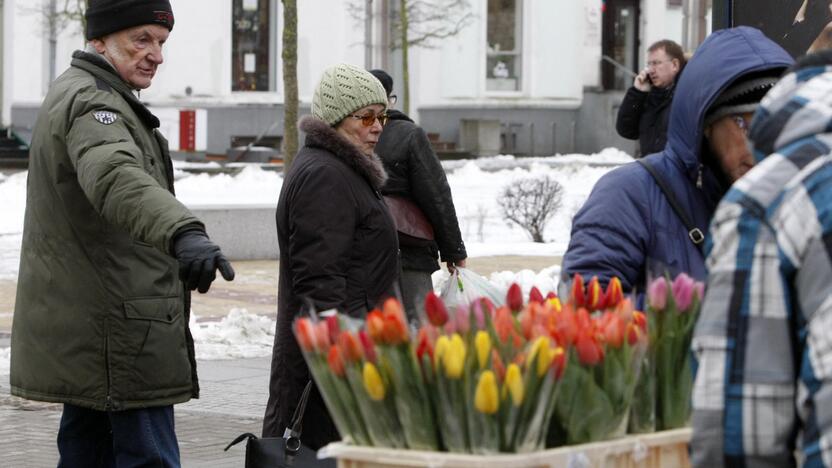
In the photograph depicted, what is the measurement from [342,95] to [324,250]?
704mm

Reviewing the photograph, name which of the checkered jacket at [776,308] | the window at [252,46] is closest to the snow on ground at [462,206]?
the checkered jacket at [776,308]

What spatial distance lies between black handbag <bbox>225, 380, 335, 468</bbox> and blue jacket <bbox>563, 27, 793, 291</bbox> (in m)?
1.77

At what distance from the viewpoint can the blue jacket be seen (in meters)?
3.74

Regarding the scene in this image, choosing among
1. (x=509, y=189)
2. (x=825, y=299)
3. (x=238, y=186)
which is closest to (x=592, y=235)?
(x=825, y=299)

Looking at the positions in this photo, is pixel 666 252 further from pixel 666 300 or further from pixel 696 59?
pixel 666 300

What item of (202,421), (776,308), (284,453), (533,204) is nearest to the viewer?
(776,308)

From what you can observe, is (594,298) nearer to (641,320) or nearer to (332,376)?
(641,320)

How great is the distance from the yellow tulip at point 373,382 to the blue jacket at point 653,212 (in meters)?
1.09

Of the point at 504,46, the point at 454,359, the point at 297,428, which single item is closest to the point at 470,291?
the point at 454,359

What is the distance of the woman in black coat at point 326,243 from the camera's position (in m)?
5.55

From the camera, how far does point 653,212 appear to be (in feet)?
12.8

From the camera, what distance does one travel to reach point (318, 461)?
17.8 feet

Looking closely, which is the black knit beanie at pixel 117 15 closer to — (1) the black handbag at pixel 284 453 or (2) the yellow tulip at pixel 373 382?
Result: (1) the black handbag at pixel 284 453

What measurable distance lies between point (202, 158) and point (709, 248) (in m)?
29.8
